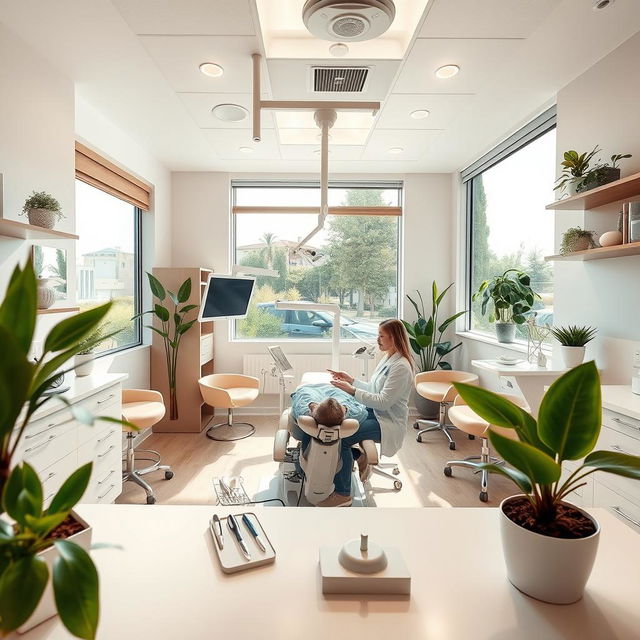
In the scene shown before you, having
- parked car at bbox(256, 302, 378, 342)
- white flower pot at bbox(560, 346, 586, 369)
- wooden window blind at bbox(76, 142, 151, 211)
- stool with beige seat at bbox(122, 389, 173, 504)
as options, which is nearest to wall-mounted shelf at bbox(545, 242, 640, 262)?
white flower pot at bbox(560, 346, 586, 369)

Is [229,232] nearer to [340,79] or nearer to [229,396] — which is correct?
[229,396]

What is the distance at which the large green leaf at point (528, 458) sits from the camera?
2.28ft

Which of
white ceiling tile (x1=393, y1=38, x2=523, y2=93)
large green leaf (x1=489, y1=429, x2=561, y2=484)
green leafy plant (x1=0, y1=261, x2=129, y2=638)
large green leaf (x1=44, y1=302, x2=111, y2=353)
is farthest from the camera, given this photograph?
white ceiling tile (x1=393, y1=38, x2=523, y2=93)

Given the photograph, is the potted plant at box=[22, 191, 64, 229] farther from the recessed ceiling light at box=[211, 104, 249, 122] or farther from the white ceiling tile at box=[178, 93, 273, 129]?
the recessed ceiling light at box=[211, 104, 249, 122]

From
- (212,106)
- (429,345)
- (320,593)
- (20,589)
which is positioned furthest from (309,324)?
(20,589)

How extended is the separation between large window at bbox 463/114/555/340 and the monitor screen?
245 cm

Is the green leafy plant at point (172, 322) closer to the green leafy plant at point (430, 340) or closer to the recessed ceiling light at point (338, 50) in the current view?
the green leafy plant at point (430, 340)

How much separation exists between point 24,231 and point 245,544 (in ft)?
7.14

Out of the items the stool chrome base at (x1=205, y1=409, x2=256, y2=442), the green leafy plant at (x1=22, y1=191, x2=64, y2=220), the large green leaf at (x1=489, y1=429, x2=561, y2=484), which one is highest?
the green leafy plant at (x1=22, y1=191, x2=64, y2=220)

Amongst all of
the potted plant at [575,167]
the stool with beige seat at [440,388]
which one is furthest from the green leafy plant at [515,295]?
the potted plant at [575,167]

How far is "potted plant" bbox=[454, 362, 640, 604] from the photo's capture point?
720 mm

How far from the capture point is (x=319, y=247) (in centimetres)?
526

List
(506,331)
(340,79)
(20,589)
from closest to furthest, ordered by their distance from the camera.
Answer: (20,589)
(340,79)
(506,331)

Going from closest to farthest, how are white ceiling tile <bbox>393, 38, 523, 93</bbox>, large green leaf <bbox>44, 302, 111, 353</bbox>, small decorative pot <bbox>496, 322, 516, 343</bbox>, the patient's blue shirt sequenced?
1. large green leaf <bbox>44, 302, 111, 353</bbox>
2. white ceiling tile <bbox>393, 38, 523, 93</bbox>
3. the patient's blue shirt
4. small decorative pot <bbox>496, 322, 516, 343</bbox>
